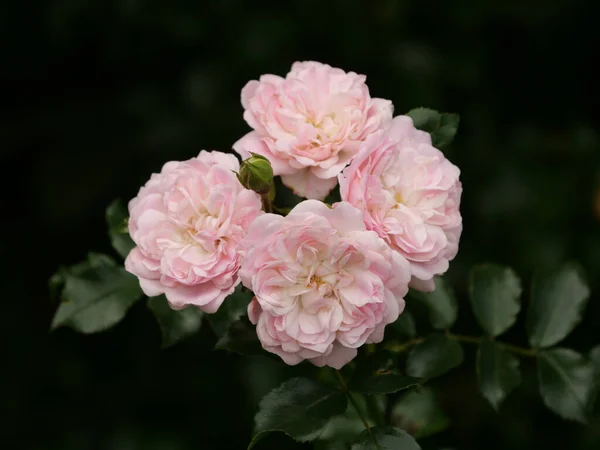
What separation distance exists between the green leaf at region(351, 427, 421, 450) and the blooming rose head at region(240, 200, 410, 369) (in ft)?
0.40

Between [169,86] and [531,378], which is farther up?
[169,86]

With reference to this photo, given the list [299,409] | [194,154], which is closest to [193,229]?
[299,409]

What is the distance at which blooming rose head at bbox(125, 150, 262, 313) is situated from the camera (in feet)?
3.10

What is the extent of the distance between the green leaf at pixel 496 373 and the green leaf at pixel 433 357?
0.12ft

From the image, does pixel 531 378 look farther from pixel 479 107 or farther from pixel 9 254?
pixel 9 254

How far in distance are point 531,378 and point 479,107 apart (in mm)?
748

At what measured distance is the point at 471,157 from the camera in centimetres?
230

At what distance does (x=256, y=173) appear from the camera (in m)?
0.94

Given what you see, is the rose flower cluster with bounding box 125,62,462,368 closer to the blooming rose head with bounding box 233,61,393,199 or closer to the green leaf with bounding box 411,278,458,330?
the blooming rose head with bounding box 233,61,393,199

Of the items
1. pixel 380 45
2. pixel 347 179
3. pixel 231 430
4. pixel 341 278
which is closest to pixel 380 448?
pixel 341 278

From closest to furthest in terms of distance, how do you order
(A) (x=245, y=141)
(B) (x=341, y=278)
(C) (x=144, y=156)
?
(B) (x=341, y=278)
(A) (x=245, y=141)
(C) (x=144, y=156)

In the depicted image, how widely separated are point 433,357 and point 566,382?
0.66 feet

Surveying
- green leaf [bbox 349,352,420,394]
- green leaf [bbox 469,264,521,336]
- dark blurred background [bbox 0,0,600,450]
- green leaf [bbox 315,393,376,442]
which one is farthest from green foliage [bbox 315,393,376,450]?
dark blurred background [bbox 0,0,600,450]

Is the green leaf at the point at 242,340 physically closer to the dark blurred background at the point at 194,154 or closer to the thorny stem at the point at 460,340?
the thorny stem at the point at 460,340
